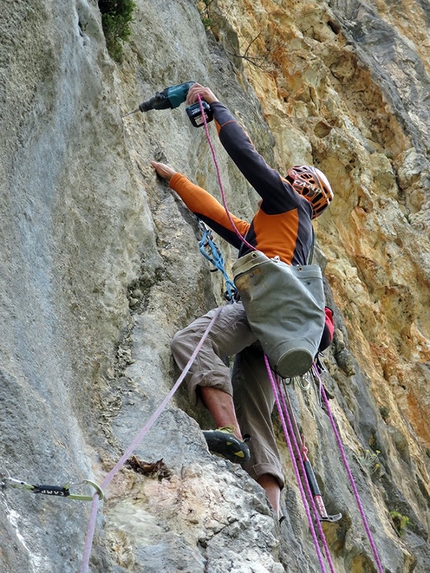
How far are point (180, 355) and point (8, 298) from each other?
66.5 inches

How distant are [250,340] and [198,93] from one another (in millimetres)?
2011

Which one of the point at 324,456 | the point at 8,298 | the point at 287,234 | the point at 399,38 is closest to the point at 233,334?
the point at 287,234

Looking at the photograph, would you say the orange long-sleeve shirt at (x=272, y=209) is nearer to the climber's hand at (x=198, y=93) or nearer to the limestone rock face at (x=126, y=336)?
the climber's hand at (x=198, y=93)

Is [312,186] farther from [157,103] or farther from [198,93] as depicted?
[157,103]

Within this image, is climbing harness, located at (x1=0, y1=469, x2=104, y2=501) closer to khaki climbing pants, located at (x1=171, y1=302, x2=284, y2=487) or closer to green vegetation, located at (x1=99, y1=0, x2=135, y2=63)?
khaki climbing pants, located at (x1=171, y1=302, x2=284, y2=487)

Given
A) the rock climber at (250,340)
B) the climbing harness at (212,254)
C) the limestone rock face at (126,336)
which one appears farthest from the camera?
the climbing harness at (212,254)

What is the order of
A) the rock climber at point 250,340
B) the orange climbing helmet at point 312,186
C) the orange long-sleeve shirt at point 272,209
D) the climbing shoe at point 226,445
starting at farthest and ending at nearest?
1. the orange climbing helmet at point 312,186
2. the orange long-sleeve shirt at point 272,209
3. the rock climber at point 250,340
4. the climbing shoe at point 226,445

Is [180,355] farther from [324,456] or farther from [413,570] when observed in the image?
[413,570]

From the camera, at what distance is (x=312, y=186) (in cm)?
583

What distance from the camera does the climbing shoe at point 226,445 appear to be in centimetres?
443

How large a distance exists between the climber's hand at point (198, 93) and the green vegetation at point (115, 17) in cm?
73

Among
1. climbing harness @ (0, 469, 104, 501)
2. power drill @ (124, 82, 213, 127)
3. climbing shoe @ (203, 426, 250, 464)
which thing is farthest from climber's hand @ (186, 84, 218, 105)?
climbing harness @ (0, 469, 104, 501)

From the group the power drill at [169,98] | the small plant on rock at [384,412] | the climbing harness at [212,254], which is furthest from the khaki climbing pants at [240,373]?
the small plant on rock at [384,412]

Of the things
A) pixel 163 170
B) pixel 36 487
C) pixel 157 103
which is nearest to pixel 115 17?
pixel 157 103
